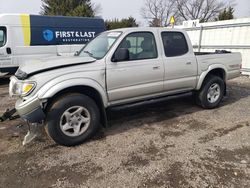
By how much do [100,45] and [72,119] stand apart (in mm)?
1541

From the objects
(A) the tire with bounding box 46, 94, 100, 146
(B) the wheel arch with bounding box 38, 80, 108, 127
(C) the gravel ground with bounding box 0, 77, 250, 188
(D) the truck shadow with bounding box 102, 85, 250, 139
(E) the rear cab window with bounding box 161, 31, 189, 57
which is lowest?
(C) the gravel ground with bounding box 0, 77, 250, 188

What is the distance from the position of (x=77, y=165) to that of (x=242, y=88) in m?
6.97

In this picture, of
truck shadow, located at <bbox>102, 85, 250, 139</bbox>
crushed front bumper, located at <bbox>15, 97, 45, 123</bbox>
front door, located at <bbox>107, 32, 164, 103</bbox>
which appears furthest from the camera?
truck shadow, located at <bbox>102, 85, 250, 139</bbox>

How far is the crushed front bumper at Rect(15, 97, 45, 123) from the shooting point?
10.1ft

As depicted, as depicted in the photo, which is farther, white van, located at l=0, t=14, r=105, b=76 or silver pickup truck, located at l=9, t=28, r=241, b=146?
white van, located at l=0, t=14, r=105, b=76

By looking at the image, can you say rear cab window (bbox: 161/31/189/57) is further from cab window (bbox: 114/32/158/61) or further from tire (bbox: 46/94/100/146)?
tire (bbox: 46/94/100/146)

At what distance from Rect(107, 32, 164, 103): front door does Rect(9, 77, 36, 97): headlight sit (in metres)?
1.23

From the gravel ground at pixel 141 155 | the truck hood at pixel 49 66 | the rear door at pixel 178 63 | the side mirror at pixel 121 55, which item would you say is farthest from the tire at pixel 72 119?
the rear door at pixel 178 63

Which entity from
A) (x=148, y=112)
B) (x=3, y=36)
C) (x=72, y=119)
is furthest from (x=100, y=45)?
(x=3, y=36)

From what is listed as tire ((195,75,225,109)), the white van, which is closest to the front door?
tire ((195,75,225,109))

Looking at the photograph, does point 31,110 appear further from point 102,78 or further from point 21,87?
point 102,78

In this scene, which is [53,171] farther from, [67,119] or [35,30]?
[35,30]

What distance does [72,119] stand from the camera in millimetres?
3529

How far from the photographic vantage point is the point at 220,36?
10.7m
